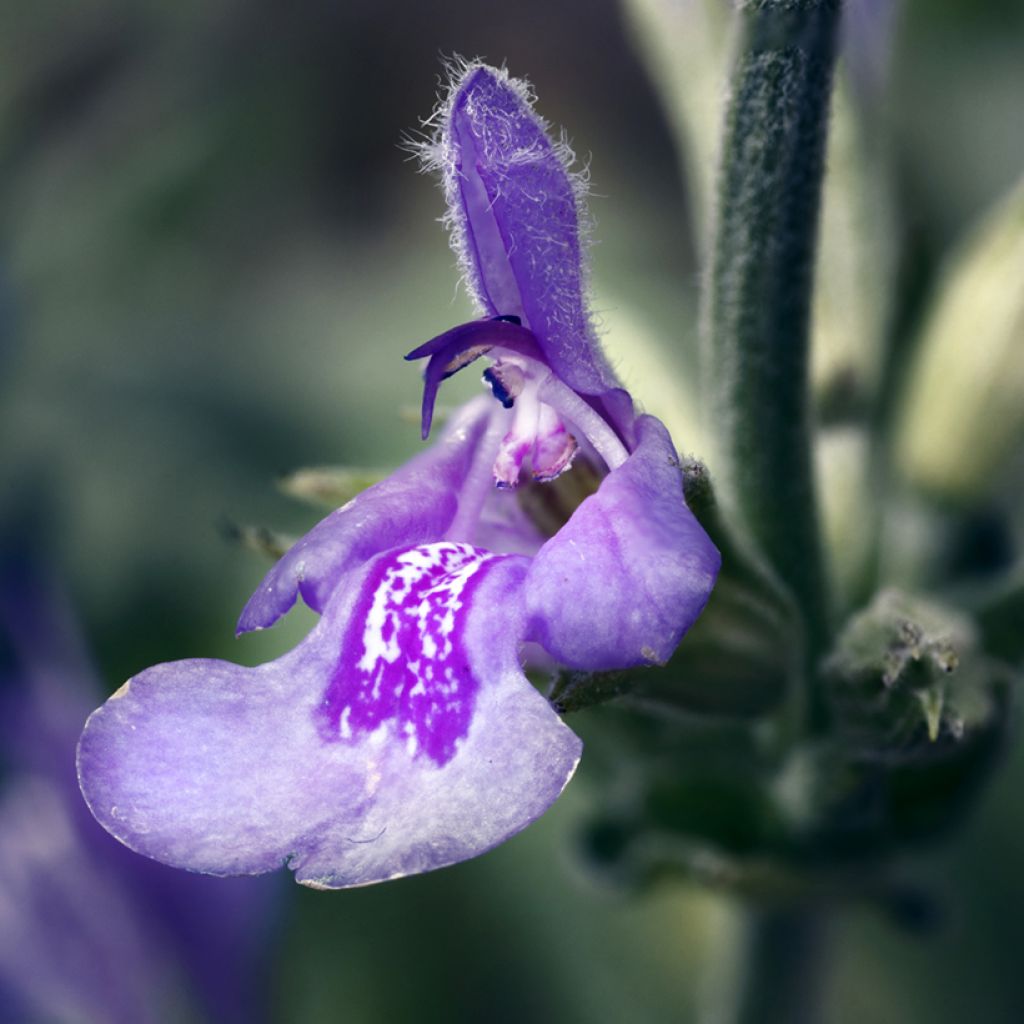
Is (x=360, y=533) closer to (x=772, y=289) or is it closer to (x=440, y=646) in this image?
(x=440, y=646)

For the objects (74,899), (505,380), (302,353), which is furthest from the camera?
(302,353)

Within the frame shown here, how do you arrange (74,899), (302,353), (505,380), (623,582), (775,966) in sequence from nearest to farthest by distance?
(623,582), (505,380), (775,966), (74,899), (302,353)

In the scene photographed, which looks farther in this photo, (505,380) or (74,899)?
(74,899)

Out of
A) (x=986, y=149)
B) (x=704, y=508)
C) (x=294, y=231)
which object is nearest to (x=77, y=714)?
(x=704, y=508)

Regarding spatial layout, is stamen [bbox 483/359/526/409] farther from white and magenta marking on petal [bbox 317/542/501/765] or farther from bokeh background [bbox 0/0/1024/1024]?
bokeh background [bbox 0/0/1024/1024]

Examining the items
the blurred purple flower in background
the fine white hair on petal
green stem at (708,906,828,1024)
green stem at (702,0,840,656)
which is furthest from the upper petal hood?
the blurred purple flower in background

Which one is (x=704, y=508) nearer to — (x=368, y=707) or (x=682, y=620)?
(x=682, y=620)

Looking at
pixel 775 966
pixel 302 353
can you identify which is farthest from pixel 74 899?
pixel 302 353
